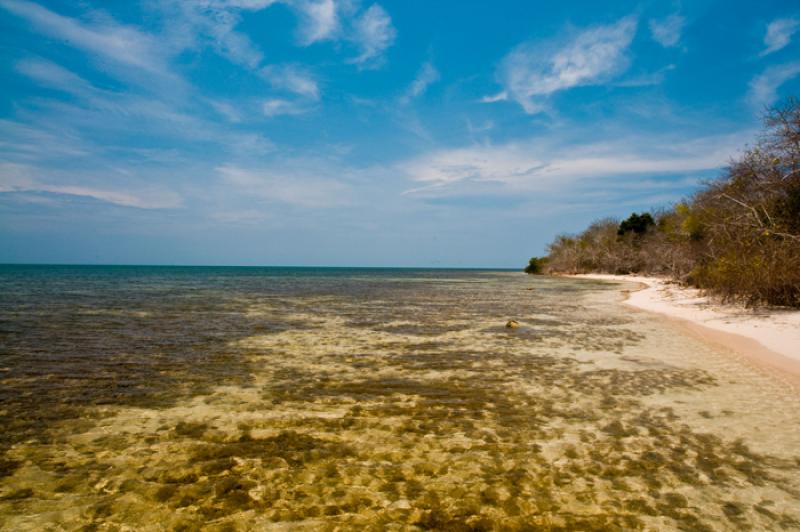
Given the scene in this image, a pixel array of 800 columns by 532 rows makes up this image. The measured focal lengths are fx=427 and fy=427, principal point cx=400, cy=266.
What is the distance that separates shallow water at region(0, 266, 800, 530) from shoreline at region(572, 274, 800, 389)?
751 millimetres

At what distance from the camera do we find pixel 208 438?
668cm

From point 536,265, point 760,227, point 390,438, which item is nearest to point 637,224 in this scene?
point 536,265

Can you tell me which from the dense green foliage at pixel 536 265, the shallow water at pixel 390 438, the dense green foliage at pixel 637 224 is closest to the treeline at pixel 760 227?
the shallow water at pixel 390 438

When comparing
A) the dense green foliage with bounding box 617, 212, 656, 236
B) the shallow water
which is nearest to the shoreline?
the shallow water

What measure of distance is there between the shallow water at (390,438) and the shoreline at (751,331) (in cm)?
75

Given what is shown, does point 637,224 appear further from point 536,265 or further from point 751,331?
point 751,331

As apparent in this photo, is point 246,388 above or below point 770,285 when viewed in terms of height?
below

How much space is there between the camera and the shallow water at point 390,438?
4.73 metres

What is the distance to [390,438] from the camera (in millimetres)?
6719

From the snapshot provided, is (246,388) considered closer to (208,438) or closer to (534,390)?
(208,438)

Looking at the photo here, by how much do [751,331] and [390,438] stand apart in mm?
16282

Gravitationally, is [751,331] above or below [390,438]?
above

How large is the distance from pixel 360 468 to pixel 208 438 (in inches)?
104

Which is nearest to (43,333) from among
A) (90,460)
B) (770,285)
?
(90,460)
